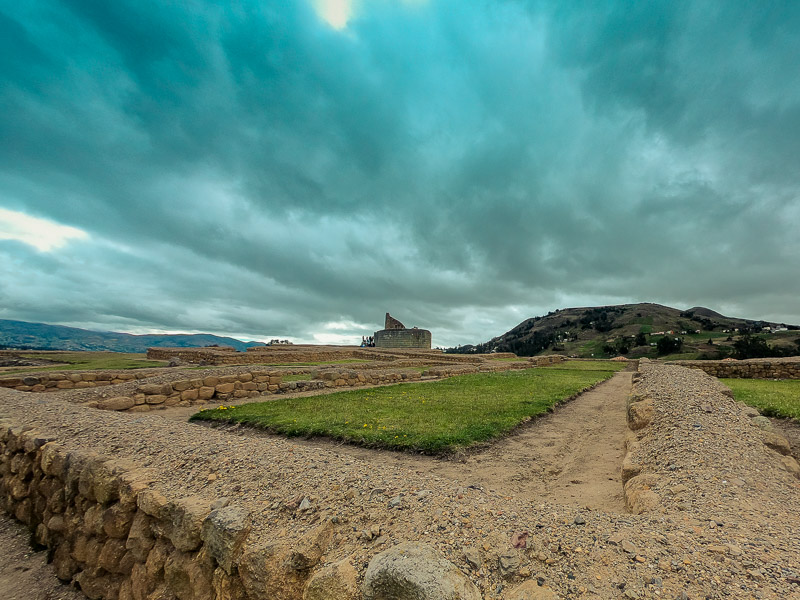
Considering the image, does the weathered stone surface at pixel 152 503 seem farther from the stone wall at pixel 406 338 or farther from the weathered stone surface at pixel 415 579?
the stone wall at pixel 406 338

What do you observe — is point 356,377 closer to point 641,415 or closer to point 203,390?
point 203,390

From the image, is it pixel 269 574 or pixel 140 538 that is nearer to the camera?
pixel 269 574

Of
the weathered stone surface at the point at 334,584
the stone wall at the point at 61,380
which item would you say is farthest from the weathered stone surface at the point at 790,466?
the stone wall at the point at 61,380

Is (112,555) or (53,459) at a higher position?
(53,459)

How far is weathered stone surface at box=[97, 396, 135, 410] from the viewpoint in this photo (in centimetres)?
1127

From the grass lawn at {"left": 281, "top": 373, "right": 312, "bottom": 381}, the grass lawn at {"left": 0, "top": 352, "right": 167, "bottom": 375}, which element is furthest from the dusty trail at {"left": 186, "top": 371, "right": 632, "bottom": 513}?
the grass lawn at {"left": 0, "top": 352, "right": 167, "bottom": 375}

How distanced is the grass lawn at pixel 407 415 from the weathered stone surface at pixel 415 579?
4481mm

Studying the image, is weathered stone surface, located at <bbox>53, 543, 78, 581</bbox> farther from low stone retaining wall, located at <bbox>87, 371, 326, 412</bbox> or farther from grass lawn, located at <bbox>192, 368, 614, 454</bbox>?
low stone retaining wall, located at <bbox>87, 371, 326, 412</bbox>

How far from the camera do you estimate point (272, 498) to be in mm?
3697

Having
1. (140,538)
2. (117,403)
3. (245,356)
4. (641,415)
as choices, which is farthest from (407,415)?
(245,356)

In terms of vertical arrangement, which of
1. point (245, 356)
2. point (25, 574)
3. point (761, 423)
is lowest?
point (25, 574)

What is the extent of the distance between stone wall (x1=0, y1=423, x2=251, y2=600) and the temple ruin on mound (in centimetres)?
4492

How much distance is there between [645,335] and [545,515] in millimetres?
99549

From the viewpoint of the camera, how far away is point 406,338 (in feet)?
166
